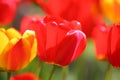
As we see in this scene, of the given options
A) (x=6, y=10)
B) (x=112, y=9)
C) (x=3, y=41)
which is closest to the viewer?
(x=3, y=41)

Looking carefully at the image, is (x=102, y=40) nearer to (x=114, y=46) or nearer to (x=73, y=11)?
(x=114, y=46)

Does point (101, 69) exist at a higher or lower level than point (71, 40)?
lower

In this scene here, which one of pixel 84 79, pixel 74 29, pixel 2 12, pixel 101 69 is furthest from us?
pixel 101 69

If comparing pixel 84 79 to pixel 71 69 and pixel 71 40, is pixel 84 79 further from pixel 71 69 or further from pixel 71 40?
pixel 71 40

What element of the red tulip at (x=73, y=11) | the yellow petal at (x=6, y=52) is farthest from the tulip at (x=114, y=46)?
the red tulip at (x=73, y=11)

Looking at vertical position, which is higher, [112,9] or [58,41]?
[58,41]

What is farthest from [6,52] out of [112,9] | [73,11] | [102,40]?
[112,9]

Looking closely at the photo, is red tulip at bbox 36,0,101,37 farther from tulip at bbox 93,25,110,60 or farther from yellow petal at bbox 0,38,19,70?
yellow petal at bbox 0,38,19,70

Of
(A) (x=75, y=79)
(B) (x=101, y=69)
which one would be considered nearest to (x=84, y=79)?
(A) (x=75, y=79)
